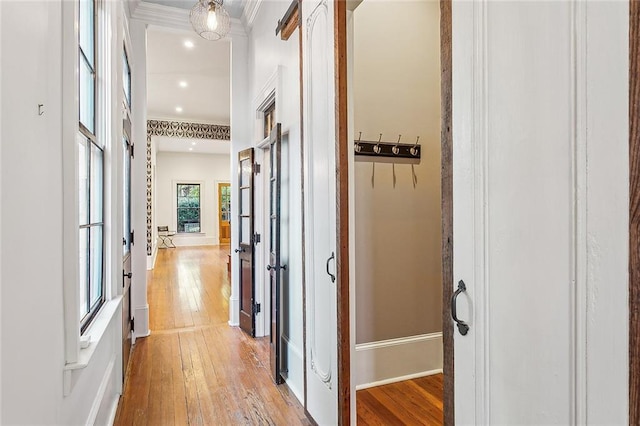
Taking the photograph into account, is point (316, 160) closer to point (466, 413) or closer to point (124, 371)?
point (466, 413)

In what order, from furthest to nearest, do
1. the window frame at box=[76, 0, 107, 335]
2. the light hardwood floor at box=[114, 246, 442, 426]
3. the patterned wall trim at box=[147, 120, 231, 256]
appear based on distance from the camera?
the patterned wall trim at box=[147, 120, 231, 256]
the light hardwood floor at box=[114, 246, 442, 426]
the window frame at box=[76, 0, 107, 335]

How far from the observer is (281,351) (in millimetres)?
3154

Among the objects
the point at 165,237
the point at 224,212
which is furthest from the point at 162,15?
the point at 224,212

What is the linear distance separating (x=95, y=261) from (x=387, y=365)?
7.34 ft

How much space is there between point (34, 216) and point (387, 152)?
2321 millimetres

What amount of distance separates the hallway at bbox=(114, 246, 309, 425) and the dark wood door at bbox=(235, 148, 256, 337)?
215mm

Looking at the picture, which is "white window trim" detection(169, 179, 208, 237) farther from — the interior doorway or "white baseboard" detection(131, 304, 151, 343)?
the interior doorway

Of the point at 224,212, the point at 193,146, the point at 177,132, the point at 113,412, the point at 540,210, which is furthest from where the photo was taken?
the point at 224,212

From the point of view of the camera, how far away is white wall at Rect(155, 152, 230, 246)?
13211mm

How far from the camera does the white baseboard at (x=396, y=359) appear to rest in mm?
2811

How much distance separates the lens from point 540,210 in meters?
0.91

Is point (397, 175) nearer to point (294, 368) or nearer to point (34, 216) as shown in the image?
point (294, 368)

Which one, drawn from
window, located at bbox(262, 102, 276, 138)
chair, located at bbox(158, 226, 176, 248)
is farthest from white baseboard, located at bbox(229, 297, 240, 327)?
chair, located at bbox(158, 226, 176, 248)

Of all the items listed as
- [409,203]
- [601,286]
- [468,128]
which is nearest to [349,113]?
[468,128]
